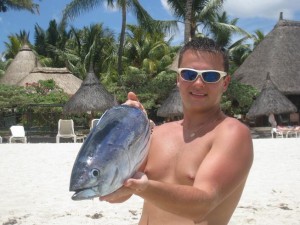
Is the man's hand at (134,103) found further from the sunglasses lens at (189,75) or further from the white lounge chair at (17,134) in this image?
the white lounge chair at (17,134)

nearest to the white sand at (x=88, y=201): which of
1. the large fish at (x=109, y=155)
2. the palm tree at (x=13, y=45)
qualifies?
the large fish at (x=109, y=155)

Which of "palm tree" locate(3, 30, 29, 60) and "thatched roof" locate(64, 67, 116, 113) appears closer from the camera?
"thatched roof" locate(64, 67, 116, 113)

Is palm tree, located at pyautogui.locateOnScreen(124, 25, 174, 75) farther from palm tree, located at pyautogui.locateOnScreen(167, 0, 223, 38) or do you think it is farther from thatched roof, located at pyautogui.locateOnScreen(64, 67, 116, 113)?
thatched roof, located at pyautogui.locateOnScreen(64, 67, 116, 113)

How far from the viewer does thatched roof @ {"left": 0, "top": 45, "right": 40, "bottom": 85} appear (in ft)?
97.2

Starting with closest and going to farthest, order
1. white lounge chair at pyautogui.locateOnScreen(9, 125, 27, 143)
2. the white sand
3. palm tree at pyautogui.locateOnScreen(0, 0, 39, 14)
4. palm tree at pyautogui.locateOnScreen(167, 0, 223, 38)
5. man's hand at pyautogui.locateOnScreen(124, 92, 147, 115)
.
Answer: man's hand at pyautogui.locateOnScreen(124, 92, 147, 115)
the white sand
white lounge chair at pyautogui.locateOnScreen(9, 125, 27, 143)
palm tree at pyautogui.locateOnScreen(167, 0, 223, 38)
palm tree at pyautogui.locateOnScreen(0, 0, 39, 14)

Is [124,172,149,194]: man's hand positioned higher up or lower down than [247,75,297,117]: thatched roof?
higher up

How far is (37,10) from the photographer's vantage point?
27438 mm

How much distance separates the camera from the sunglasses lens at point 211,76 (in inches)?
60.6

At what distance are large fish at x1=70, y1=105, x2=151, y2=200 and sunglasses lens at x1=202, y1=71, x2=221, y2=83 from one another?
34 centimetres

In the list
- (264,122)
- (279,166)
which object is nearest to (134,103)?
(279,166)

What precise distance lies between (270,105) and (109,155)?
60.5ft

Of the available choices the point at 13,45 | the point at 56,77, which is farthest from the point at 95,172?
the point at 13,45

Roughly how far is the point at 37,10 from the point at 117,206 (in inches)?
932

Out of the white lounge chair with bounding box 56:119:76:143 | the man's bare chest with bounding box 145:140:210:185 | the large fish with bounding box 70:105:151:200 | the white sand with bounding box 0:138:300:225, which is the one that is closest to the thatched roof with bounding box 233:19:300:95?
the white lounge chair with bounding box 56:119:76:143
